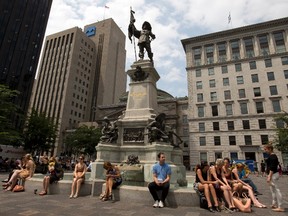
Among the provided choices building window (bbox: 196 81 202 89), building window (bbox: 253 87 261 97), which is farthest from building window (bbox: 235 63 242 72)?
building window (bbox: 196 81 202 89)

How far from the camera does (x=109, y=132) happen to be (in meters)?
11.7

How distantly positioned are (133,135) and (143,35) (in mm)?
7771

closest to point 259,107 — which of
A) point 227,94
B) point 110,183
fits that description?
point 227,94

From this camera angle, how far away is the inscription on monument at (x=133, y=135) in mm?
11562

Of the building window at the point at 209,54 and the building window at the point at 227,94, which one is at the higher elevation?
the building window at the point at 209,54

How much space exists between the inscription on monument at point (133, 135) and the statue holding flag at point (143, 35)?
5812mm

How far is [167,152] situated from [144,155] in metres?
1.37

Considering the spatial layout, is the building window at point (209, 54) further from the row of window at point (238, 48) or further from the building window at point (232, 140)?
the building window at point (232, 140)

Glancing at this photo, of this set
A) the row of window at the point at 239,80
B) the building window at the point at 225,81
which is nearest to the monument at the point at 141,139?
the row of window at the point at 239,80

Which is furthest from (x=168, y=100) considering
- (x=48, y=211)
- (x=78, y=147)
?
(x=48, y=211)

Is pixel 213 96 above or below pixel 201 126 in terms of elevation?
above

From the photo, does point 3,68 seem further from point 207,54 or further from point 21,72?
point 207,54

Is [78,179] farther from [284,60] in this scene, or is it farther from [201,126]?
[284,60]

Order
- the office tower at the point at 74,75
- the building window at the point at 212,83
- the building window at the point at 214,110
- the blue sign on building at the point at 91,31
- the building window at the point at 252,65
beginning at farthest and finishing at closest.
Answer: the blue sign on building at the point at 91,31 < the office tower at the point at 74,75 < the building window at the point at 212,83 < the building window at the point at 252,65 < the building window at the point at 214,110
